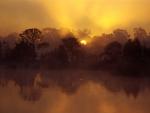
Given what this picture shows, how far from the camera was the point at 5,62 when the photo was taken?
23344 millimetres

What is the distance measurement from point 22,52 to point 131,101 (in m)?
15.1

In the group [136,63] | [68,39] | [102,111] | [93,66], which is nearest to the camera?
[102,111]

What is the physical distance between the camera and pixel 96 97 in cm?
880

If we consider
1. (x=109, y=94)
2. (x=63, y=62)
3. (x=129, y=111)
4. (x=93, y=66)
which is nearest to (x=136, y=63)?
(x=93, y=66)

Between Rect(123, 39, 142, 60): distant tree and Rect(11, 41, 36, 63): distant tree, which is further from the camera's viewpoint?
Rect(11, 41, 36, 63): distant tree

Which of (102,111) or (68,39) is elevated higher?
(68,39)

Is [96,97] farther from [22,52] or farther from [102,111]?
[22,52]

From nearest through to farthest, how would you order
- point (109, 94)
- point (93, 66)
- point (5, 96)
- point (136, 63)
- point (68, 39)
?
point (5, 96)
point (109, 94)
point (136, 63)
point (93, 66)
point (68, 39)

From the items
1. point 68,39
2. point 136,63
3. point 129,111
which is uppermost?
point 68,39

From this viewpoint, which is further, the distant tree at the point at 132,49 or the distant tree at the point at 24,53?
the distant tree at the point at 24,53

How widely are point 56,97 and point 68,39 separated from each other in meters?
14.0

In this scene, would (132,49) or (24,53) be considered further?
(24,53)

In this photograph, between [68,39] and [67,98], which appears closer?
[67,98]

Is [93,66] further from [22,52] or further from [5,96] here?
[5,96]
